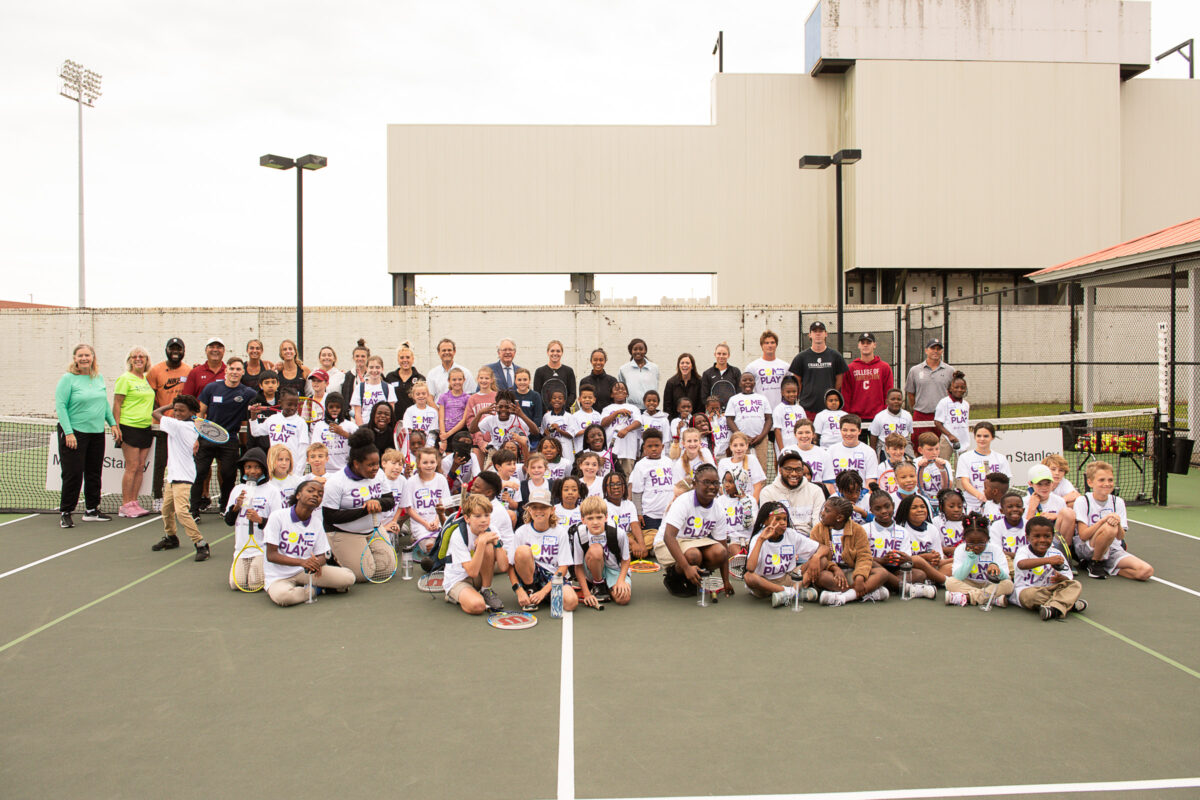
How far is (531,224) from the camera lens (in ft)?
89.4

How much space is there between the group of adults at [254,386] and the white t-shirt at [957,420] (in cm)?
82

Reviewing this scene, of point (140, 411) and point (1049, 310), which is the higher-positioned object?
point (1049, 310)

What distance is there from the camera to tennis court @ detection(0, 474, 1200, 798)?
373 centimetres

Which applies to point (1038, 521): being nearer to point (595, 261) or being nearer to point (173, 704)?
point (173, 704)

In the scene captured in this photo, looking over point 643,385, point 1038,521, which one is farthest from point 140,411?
point 1038,521

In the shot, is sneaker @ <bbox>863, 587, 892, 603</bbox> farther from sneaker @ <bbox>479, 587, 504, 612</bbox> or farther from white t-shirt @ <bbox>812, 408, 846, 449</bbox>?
sneaker @ <bbox>479, 587, 504, 612</bbox>

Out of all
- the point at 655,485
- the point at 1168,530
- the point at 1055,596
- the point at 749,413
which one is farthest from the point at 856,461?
the point at 1168,530

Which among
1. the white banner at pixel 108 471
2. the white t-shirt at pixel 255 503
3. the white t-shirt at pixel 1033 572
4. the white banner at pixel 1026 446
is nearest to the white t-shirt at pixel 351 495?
the white t-shirt at pixel 255 503

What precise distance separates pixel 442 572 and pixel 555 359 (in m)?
3.93

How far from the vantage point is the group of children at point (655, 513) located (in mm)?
6582

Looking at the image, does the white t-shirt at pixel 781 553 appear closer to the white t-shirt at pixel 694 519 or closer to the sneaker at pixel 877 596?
the white t-shirt at pixel 694 519

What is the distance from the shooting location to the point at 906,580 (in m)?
6.77

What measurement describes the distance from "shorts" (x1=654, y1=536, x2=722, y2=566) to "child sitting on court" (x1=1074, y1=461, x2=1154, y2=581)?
11.5 ft

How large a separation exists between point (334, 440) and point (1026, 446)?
899 centimetres
